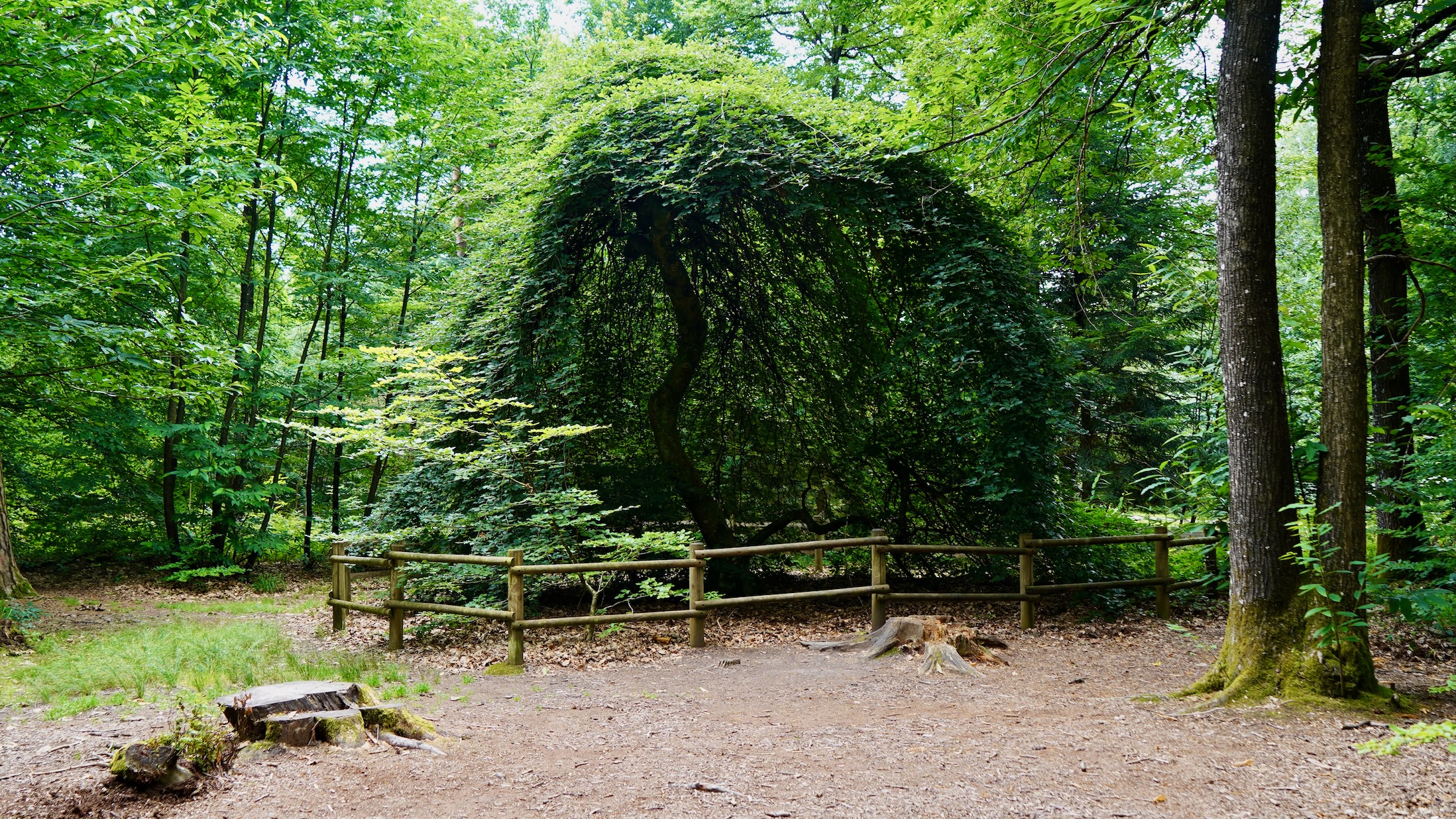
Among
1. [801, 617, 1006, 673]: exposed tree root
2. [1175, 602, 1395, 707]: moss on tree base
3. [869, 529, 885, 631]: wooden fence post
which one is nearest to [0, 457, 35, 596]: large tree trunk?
[801, 617, 1006, 673]: exposed tree root

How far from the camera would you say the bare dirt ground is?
11.3 feet

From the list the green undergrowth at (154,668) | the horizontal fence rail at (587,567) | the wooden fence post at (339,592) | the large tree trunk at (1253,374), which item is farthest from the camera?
the wooden fence post at (339,592)

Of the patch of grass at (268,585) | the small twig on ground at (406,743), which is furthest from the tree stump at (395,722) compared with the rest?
the patch of grass at (268,585)

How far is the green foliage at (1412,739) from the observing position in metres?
3.51

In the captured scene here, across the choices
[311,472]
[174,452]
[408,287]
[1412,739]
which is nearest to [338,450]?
[311,472]

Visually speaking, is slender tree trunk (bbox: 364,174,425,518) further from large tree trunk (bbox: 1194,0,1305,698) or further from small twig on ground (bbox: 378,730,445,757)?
large tree trunk (bbox: 1194,0,1305,698)

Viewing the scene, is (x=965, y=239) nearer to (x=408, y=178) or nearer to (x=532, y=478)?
(x=532, y=478)

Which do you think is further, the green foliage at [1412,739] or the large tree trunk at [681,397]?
the large tree trunk at [681,397]

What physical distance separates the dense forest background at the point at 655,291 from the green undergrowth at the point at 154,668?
136cm

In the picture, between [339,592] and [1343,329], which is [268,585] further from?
[1343,329]

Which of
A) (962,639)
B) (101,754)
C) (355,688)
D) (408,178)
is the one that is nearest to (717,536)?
(962,639)

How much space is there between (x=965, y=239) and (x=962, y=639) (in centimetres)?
460

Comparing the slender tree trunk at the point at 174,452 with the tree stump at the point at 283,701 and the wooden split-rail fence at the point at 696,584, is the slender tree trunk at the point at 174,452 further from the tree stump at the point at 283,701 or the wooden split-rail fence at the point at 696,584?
the tree stump at the point at 283,701

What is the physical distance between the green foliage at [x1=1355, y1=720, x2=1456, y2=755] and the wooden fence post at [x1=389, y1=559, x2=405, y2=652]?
7366 mm
